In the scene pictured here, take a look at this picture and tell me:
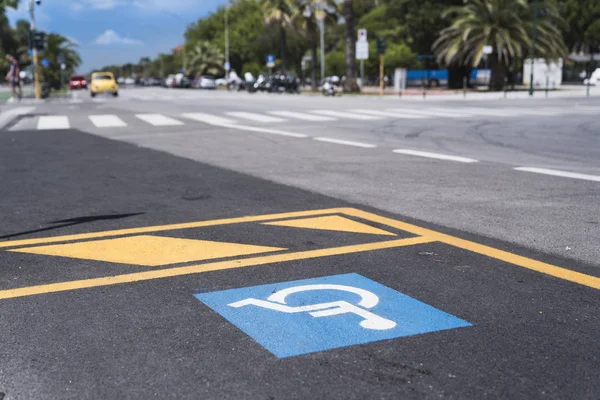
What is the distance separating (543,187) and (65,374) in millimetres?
6022

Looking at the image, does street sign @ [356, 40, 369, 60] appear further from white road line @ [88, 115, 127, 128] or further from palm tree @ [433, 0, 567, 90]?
white road line @ [88, 115, 127, 128]

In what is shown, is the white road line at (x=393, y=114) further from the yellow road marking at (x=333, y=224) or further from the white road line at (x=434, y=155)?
the yellow road marking at (x=333, y=224)

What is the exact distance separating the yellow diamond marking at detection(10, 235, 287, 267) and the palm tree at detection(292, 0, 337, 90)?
1930 inches

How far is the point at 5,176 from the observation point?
30.7 feet

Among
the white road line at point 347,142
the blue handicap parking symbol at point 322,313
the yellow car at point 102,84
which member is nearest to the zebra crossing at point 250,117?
the white road line at point 347,142

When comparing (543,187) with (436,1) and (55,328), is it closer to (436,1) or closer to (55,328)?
(55,328)

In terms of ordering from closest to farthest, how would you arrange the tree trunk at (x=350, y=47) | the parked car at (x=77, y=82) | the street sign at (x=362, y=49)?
the street sign at (x=362, y=49), the tree trunk at (x=350, y=47), the parked car at (x=77, y=82)

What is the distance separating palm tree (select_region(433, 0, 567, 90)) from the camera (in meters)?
41.5

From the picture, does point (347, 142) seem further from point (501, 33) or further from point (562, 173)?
point (501, 33)

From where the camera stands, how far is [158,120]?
2002cm

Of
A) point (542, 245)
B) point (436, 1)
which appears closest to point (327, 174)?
point (542, 245)

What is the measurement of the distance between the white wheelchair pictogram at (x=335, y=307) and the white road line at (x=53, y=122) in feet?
50.4

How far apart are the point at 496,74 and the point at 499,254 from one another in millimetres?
42094

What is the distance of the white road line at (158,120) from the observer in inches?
740
